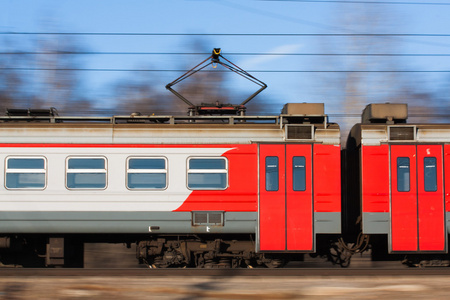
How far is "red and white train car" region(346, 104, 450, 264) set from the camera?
1094cm

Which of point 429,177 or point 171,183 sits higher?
point 429,177

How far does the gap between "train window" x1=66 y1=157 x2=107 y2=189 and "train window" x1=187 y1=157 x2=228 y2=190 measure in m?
1.83

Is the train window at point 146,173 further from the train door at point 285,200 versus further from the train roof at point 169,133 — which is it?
the train door at point 285,200

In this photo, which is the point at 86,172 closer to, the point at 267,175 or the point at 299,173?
the point at 267,175

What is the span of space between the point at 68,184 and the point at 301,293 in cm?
550

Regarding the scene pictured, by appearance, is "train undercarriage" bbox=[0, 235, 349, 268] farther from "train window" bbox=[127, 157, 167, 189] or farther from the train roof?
the train roof

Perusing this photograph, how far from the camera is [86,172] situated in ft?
36.0

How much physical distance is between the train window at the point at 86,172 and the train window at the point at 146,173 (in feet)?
1.84

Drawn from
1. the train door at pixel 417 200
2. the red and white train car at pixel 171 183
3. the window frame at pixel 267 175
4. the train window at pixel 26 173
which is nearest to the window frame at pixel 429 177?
the train door at pixel 417 200

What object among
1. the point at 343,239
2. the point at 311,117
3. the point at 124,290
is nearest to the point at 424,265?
the point at 343,239

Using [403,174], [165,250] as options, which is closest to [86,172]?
[165,250]

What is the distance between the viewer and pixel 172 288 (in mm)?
8312

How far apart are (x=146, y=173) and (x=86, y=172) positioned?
1.25 m

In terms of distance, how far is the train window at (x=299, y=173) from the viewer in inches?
433
